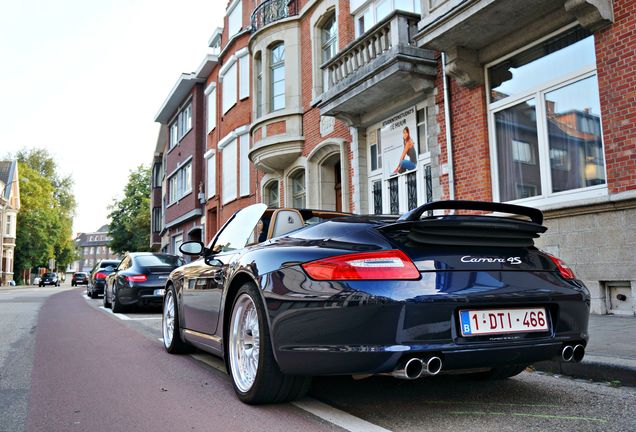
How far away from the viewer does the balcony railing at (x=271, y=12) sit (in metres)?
17.3

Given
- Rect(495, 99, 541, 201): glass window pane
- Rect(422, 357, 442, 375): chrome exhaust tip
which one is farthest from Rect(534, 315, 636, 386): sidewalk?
Rect(495, 99, 541, 201): glass window pane

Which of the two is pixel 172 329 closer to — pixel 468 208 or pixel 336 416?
pixel 336 416

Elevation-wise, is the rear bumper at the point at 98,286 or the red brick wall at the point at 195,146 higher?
the red brick wall at the point at 195,146

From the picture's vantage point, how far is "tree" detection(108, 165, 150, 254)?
57312mm

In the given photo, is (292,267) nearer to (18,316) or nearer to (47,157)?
(18,316)

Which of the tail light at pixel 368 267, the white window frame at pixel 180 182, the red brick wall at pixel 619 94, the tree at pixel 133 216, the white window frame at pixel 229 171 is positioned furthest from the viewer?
the tree at pixel 133 216

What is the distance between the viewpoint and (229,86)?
21.9m

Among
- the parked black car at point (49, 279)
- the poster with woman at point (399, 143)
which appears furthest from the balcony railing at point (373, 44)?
the parked black car at point (49, 279)

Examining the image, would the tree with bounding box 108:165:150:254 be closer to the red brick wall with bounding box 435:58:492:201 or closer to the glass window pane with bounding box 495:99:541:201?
the red brick wall with bounding box 435:58:492:201

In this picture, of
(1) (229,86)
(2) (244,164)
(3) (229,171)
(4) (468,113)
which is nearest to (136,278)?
(4) (468,113)

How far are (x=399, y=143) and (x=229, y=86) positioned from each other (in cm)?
1152

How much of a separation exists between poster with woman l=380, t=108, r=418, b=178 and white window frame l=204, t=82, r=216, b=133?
43.7 feet

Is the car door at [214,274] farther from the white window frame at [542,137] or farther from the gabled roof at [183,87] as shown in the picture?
the gabled roof at [183,87]

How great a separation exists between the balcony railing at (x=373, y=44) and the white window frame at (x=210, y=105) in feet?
41.2
